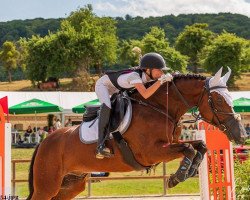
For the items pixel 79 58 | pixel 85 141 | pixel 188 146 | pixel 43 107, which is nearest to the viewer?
pixel 188 146

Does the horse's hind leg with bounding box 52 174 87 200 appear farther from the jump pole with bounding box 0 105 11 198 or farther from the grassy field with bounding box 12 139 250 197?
the grassy field with bounding box 12 139 250 197

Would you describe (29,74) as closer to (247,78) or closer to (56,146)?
(247,78)

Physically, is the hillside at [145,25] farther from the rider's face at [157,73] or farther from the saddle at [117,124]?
the rider's face at [157,73]

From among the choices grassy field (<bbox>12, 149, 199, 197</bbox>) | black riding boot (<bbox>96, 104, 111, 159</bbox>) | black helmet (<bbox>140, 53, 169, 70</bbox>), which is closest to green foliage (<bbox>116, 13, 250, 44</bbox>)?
grassy field (<bbox>12, 149, 199, 197</bbox>)

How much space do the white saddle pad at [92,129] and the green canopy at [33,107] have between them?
18.8m

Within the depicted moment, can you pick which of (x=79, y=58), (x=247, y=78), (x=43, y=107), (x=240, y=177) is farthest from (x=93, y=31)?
(x=240, y=177)

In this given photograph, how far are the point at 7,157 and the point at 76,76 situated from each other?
70641mm

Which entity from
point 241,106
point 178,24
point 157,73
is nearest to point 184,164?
point 157,73

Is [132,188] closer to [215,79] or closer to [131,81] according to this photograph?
[131,81]

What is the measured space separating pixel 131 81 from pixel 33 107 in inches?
768

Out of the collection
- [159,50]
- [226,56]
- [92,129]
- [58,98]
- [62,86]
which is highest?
[159,50]

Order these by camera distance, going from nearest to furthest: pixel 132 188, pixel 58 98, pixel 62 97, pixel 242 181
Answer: pixel 242 181 → pixel 132 188 → pixel 58 98 → pixel 62 97

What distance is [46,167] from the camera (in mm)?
7312

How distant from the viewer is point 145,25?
180m
